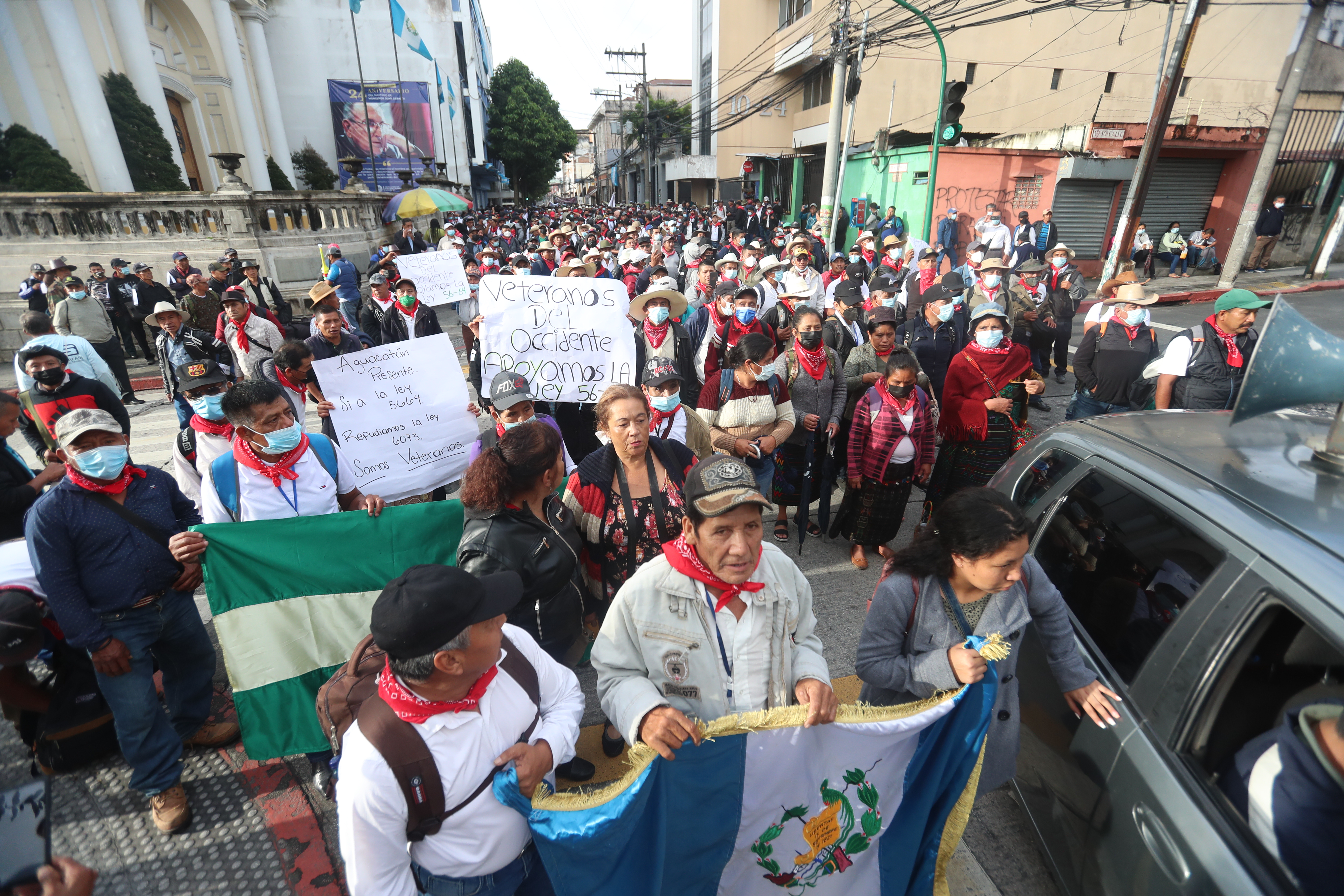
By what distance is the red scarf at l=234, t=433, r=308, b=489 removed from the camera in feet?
10.3

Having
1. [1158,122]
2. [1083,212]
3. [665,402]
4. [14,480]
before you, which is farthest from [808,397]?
[1083,212]

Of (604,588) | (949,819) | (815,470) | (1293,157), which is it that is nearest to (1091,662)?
(949,819)

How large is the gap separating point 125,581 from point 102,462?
516mm

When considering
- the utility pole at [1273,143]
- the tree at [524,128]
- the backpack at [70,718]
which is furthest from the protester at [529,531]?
the tree at [524,128]

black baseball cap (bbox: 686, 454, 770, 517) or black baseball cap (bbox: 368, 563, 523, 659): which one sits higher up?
black baseball cap (bbox: 686, 454, 770, 517)

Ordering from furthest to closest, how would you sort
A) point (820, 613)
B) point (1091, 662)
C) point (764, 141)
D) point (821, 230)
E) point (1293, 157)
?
1. point (764, 141)
2. point (1293, 157)
3. point (821, 230)
4. point (820, 613)
5. point (1091, 662)

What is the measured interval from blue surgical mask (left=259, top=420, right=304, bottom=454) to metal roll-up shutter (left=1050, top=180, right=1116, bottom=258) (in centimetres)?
2043

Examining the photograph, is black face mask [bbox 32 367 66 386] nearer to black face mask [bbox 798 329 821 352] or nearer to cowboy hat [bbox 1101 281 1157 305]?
black face mask [bbox 798 329 821 352]

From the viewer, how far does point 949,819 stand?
6.97 ft

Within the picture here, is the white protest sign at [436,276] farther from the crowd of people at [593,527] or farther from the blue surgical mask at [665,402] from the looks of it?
the blue surgical mask at [665,402]

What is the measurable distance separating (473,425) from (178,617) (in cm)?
202

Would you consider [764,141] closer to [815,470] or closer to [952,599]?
[815,470]

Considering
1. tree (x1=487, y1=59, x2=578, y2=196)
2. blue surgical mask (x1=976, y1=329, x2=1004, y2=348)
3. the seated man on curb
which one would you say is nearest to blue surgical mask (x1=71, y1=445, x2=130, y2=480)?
the seated man on curb

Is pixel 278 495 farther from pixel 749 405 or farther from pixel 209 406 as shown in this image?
pixel 749 405
